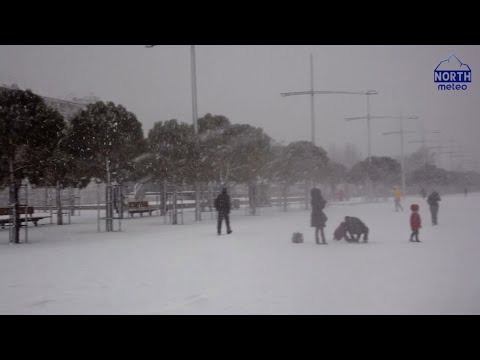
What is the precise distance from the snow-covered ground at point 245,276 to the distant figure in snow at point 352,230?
11.1 inches

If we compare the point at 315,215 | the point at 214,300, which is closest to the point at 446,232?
the point at 315,215

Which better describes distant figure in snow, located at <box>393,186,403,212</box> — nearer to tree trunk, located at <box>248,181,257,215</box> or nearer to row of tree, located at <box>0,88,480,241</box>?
row of tree, located at <box>0,88,480,241</box>

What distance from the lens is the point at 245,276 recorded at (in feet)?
23.2

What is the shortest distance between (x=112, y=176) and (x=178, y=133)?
3873 mm

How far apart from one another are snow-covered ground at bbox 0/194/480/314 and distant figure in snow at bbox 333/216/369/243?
28 centimetres

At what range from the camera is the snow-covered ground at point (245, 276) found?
545 centimetres

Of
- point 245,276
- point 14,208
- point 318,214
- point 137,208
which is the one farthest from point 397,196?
point 14,208

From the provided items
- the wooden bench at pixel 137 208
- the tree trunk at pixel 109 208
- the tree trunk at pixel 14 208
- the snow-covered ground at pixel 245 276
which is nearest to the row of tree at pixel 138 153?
the tree trunk at pixel 14 208

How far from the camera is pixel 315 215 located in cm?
1115

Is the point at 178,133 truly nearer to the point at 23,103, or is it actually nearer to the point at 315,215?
the point at 23,103
